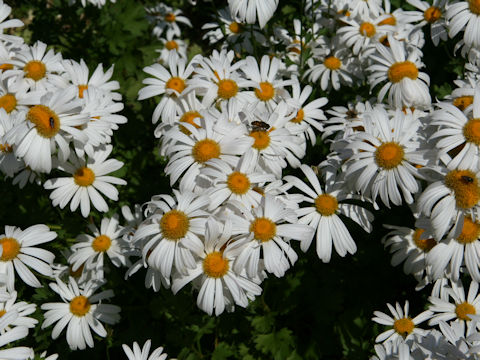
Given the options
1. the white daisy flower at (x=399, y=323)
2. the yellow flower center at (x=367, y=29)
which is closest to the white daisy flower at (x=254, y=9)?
the yellow flower center at (x=367, y=29)

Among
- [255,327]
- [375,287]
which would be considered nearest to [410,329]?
[375,287]

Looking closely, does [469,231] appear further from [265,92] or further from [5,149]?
[5,149]

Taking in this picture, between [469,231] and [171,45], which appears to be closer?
[469,231]

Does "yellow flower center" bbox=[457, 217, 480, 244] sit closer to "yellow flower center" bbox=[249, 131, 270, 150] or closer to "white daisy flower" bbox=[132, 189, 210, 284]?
"yellow flower center" bbox=[249, 131, 270, 150]

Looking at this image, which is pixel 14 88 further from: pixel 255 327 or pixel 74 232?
pixel 255 327

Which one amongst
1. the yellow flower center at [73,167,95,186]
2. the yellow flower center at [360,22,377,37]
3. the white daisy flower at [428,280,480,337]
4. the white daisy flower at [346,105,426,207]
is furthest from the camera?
the yellow flower center at [360,22,377,37]

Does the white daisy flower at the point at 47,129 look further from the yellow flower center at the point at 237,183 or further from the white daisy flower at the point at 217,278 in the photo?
the white daisy flower at the point at 217,278

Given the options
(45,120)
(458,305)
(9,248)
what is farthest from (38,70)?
(458,305)

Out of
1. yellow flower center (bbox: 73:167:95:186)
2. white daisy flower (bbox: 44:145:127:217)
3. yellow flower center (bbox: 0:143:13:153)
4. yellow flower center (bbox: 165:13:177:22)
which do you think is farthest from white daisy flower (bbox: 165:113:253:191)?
yellow flower center (bbox: 165:13:177:22)
